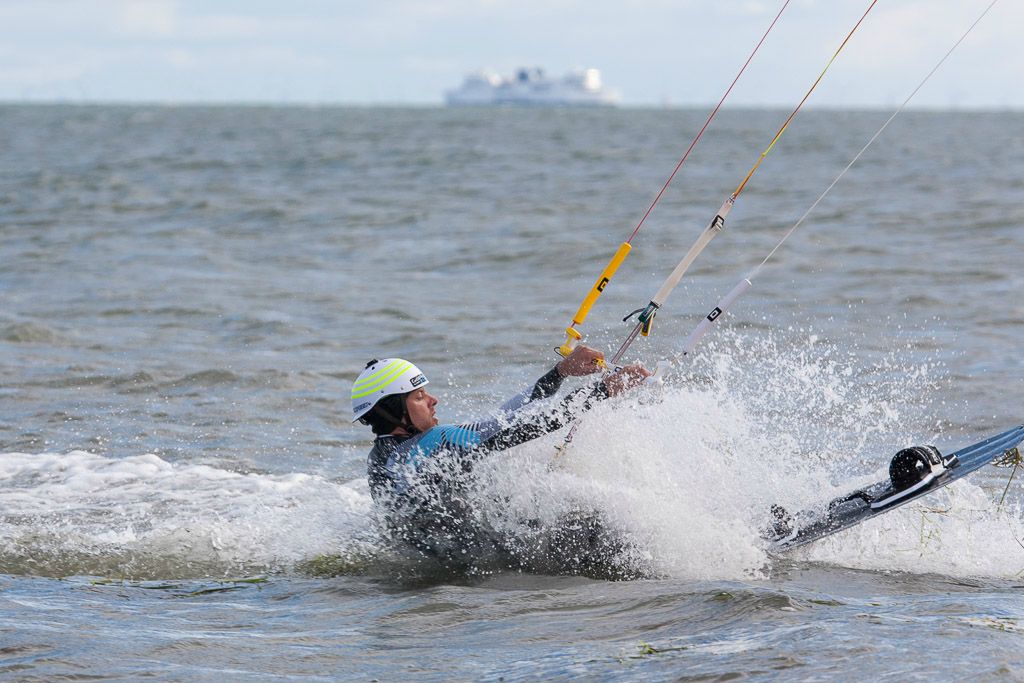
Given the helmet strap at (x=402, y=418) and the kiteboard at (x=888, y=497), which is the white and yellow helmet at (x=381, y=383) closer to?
the helmet strap at (x=402, y=418)

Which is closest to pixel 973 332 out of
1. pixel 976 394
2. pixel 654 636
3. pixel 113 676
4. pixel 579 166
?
pixel 976 394

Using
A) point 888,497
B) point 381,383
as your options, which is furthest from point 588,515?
point 888,497

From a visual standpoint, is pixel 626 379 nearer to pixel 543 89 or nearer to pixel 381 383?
pixel 381 383

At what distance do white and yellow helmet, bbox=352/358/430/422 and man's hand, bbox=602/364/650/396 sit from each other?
101 centimetres

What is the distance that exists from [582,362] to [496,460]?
30.6 inches

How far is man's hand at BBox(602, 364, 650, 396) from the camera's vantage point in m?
6.53

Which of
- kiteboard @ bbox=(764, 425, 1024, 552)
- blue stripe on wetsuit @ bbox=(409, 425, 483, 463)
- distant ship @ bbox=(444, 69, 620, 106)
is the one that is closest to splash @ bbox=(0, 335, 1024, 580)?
kiteboard @ bbox=(764, 425, 1024, 552)

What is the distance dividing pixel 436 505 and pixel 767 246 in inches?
603

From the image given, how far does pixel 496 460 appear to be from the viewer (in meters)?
6.96

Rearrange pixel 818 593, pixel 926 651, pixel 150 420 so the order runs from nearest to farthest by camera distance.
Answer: pixel 926 651 → pixel 818 593 → pixel 150 420

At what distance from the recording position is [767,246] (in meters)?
21.4

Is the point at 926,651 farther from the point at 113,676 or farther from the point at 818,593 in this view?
the point at 113,676

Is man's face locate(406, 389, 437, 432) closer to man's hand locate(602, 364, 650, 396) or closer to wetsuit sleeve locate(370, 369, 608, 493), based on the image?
wetsuit sleeve locate(370, 369, 608, 493)

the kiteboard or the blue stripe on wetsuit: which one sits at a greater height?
the blue stripe on wetsuit
